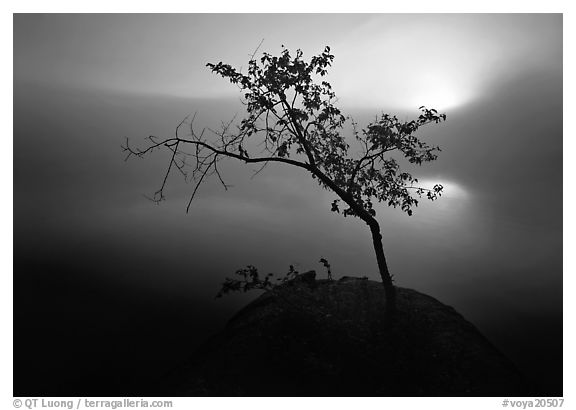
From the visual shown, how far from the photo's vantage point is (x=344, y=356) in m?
9.34

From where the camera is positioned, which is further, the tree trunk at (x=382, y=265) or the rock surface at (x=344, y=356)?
the tree trunk at (x=382, y=265)

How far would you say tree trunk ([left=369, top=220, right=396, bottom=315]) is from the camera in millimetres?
10156

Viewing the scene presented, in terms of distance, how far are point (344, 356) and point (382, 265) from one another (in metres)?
2.38

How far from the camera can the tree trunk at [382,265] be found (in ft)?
33.3

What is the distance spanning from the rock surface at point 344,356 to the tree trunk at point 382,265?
0.45 meters

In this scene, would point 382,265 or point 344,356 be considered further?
point 382,265

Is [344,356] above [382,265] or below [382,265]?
below

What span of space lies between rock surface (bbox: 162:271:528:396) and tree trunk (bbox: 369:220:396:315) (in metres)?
0.45

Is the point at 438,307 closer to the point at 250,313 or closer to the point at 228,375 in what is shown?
the point at 250,313

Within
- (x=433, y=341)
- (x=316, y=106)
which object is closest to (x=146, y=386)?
(x=433, y=341)

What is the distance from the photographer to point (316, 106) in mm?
9898

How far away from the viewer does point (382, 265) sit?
404 inches

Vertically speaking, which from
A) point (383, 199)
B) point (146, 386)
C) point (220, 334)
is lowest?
point (146, 386)

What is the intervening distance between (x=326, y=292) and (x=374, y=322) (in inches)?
84.9
